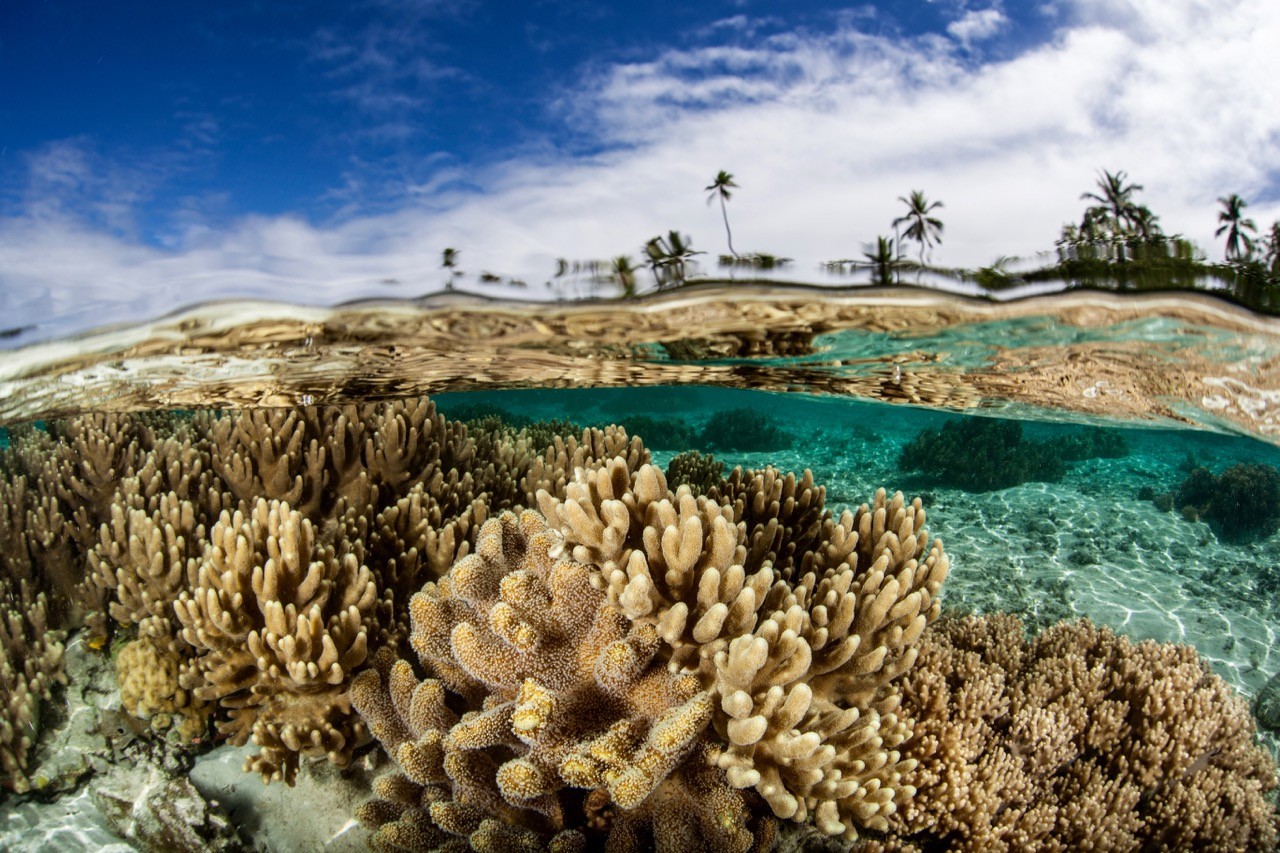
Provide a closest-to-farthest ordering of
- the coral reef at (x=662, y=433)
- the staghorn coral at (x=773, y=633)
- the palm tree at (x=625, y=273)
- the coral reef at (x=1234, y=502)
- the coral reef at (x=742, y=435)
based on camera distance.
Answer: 1. the staghorn coral at (x=773, y=633)
2. the palm tree at (x=625, y=273)
3. the coral reef at (x=1234, y=502)
4. the coral reef at (x=742, y=435)
5. the coral reef at (x=662, y=433)

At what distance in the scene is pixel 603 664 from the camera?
3.10m

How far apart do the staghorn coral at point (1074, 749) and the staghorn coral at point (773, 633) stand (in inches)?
18.7

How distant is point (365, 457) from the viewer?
21.5ft

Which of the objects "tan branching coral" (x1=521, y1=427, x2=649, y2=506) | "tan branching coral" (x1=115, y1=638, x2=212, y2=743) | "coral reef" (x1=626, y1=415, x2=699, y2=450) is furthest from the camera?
"coral reef" (x1=626, y1=415, x2=699, y2=450)

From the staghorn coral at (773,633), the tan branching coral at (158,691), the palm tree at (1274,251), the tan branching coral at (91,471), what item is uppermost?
the palm tree at (1274,251)

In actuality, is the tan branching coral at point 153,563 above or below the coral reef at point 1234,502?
above

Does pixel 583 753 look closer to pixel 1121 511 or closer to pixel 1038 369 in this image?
pixel 1038 369

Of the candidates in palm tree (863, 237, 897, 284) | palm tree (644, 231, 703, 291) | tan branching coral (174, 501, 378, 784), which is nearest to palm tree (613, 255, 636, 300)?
palm tree (644, 231, 703, 291)

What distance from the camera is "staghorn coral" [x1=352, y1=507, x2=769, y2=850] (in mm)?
3035

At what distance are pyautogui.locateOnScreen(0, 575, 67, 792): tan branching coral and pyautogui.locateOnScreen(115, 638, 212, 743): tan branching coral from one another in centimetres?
77

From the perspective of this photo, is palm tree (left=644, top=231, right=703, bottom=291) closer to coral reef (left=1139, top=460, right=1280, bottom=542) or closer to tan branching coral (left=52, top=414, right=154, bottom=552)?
tan branching coral (left=52, top=414, right=154, bottom=552)

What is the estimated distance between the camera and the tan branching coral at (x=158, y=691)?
4711 mm

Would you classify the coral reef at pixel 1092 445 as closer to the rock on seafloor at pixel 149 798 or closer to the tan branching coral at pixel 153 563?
the rock on seafloor at pixel 149 798

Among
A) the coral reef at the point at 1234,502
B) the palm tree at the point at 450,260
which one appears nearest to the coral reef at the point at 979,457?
the coral reef at the point at 1234,502
